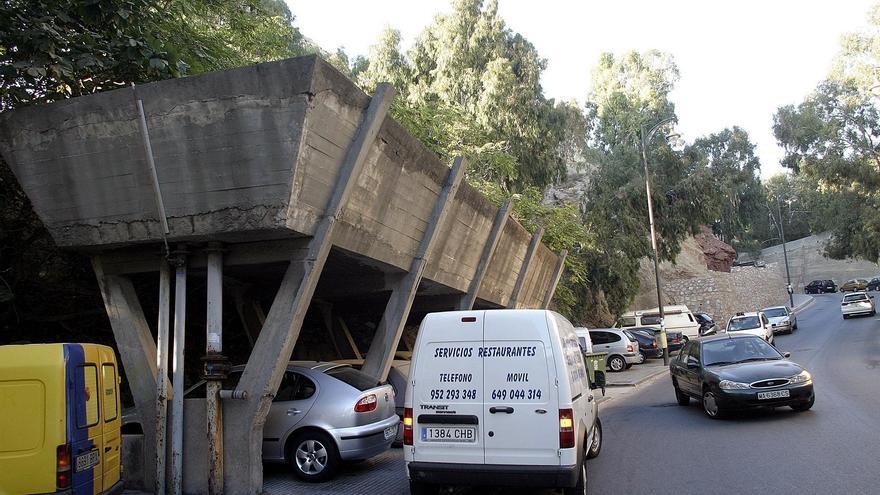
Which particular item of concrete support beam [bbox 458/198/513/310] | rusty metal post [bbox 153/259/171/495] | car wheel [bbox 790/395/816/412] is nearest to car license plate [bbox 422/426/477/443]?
rusty metal post [bbox 153/259/171/495]

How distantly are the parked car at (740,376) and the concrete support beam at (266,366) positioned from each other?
7.00 m

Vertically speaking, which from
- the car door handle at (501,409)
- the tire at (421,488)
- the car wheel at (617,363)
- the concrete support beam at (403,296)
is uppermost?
the concrete support beam at (403,296)

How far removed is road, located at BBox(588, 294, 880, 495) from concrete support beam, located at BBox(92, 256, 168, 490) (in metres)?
5.20

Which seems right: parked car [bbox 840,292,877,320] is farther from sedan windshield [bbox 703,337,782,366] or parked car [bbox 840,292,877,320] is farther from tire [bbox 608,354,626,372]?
sedan windshield [bbox 703,337,782,366]

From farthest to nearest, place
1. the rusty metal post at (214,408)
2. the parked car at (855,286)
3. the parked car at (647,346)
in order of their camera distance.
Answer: the parked car at (855,286)
the parked car at (647,346)
the rusty metal post at (214,408)

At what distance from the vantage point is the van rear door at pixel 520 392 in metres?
5.53

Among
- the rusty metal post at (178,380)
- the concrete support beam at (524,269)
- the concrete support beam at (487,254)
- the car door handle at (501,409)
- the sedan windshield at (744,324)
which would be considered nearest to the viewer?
the car door handle at (501,409)

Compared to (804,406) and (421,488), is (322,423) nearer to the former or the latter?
(421,488)

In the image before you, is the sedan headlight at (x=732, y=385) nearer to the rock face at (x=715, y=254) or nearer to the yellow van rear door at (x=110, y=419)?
the yellow van rear door at (x=110, y=419)

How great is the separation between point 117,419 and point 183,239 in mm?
2191

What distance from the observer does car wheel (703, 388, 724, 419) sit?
34.1 feet

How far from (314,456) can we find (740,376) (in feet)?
22.6

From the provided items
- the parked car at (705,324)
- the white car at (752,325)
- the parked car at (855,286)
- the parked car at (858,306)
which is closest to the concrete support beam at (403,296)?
the white car at (752,325)

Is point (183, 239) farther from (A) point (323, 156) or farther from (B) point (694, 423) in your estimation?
(B) point (694, 423)
